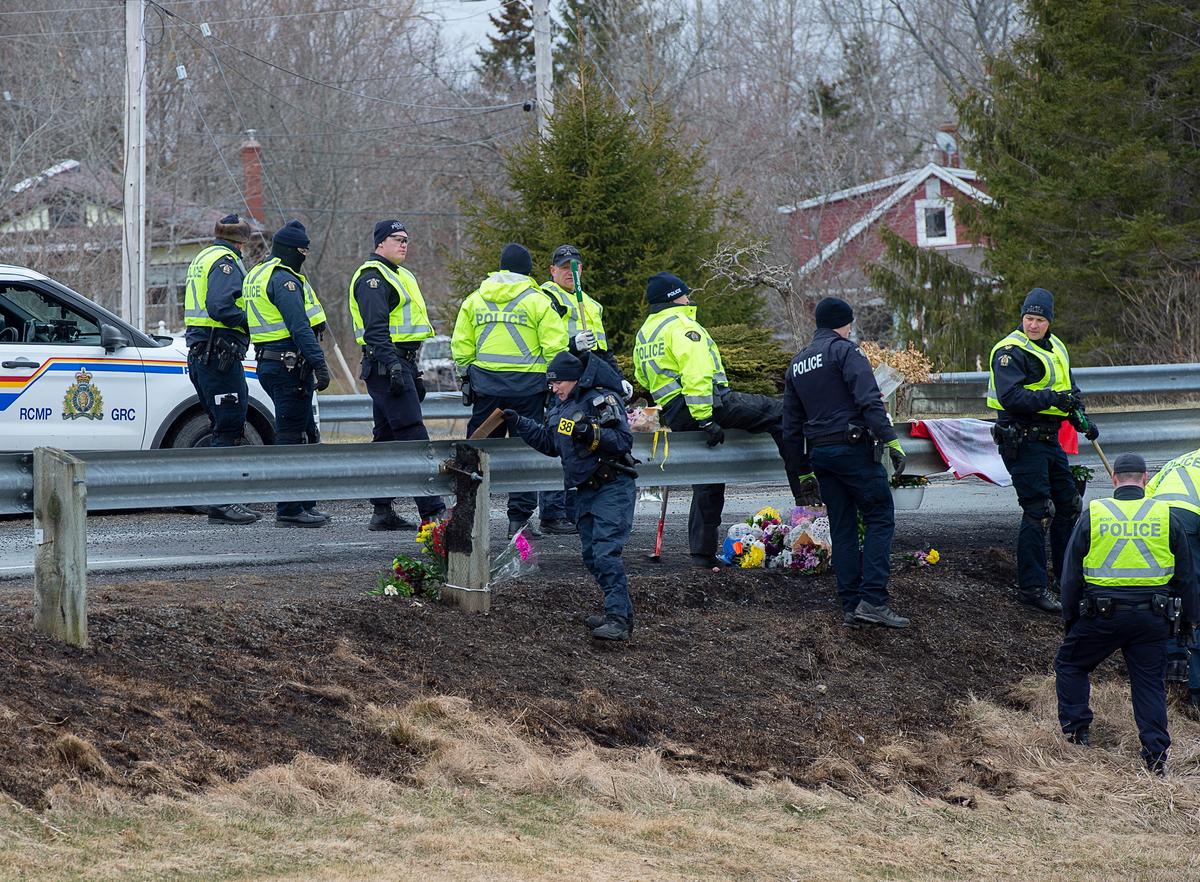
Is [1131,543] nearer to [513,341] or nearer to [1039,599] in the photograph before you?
[1039,599]

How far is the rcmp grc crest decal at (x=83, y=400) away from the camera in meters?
10.5

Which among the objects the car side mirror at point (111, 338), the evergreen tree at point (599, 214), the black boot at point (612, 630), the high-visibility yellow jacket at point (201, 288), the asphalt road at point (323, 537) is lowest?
the black boot at point (612, 630)

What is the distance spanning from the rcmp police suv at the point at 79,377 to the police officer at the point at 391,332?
1.98 m

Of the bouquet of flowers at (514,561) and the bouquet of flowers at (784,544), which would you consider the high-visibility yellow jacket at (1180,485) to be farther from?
the bouquet of flowers at (514,561)

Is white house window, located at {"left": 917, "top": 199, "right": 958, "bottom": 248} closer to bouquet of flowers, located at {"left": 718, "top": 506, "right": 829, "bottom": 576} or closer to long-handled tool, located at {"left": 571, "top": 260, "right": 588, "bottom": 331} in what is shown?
long-handled tool, located at {"left": 571, "top": 260, "right": 588, "bottom": 331}

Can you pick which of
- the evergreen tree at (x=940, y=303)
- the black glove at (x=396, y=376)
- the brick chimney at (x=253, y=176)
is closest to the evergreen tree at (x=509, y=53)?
the brick chimney at (x=253, y=176)

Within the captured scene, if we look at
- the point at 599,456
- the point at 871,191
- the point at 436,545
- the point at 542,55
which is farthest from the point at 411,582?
the point at 871,191

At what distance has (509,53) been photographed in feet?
152

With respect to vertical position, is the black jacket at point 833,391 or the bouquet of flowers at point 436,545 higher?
the black jacket at point 833,391

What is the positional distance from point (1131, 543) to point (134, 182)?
55.3 ft

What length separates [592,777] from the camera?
241 inches

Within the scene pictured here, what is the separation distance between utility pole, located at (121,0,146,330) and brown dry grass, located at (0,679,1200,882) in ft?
50.8

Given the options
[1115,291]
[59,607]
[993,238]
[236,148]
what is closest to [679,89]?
[236,148]

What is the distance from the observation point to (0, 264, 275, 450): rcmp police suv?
10328 mm
